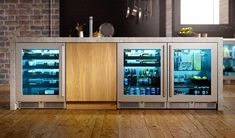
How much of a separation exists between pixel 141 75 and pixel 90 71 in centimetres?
60

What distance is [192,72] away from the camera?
194 inches

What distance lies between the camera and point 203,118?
4.21 meters

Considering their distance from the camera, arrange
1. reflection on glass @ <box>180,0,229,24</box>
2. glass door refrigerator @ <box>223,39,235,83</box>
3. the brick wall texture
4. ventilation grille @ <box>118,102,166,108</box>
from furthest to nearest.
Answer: glass door refrigerator @ <box>223,39,235,83</box>
reflection on glass @ <box>180,0,229,24</box>
the brick wall texture
ventilation grille @ <box>118,102,166,108</box>

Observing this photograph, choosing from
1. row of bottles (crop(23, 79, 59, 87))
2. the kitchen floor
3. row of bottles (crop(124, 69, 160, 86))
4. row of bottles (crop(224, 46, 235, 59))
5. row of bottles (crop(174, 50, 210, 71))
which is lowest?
the kitchen floor

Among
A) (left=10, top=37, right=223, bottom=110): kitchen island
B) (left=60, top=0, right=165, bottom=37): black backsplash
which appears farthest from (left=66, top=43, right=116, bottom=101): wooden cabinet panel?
(left=60, top=0, right=165, bottom=37): black backsplash

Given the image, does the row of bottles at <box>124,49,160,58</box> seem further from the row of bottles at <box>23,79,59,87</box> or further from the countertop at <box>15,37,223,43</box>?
the row of bottles at <box>23,79,59,87</box>

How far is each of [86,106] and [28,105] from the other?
0.67m

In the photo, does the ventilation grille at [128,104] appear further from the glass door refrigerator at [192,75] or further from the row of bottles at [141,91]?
the glass door refrigerator at [192,75]

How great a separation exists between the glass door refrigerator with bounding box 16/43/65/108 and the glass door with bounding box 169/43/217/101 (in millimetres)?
1272

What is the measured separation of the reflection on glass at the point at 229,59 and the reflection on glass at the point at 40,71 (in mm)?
4828

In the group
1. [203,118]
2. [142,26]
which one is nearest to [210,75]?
[203,118]

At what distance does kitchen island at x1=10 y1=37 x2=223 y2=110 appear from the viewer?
475cm

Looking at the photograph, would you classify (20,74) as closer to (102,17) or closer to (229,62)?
(102,17)

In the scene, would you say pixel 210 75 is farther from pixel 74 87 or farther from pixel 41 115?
pixel 41 115
